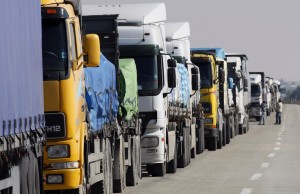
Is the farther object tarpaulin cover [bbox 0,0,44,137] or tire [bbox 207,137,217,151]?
tire [bbox 207,137,217,151]

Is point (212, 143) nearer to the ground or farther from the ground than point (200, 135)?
nearer to the ground

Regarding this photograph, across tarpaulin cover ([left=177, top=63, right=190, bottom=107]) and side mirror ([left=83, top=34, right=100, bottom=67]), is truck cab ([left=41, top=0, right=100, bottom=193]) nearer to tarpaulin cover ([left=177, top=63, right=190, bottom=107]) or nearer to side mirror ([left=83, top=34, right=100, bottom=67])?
Result: side mirror ([left=83, top=34, right=100, bottom=67])

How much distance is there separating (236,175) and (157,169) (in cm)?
184

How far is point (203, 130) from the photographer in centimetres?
3872

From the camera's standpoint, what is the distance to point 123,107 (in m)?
22.2

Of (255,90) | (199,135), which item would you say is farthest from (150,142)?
(255,90)

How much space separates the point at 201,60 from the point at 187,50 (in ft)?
18.3

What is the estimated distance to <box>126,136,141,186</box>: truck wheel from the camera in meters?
23.0

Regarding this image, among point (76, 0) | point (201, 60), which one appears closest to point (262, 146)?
point (201, 60)

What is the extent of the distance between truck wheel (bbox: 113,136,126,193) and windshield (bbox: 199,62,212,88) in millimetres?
18658

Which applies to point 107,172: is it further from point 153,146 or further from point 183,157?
point 183,157

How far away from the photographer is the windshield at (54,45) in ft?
50.4

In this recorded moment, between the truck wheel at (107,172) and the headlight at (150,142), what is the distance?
5689 mm

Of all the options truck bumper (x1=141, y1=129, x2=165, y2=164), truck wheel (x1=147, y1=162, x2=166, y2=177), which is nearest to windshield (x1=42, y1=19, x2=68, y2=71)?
truck bumper (x1=141, y1=129, x2=165, y2=164)
